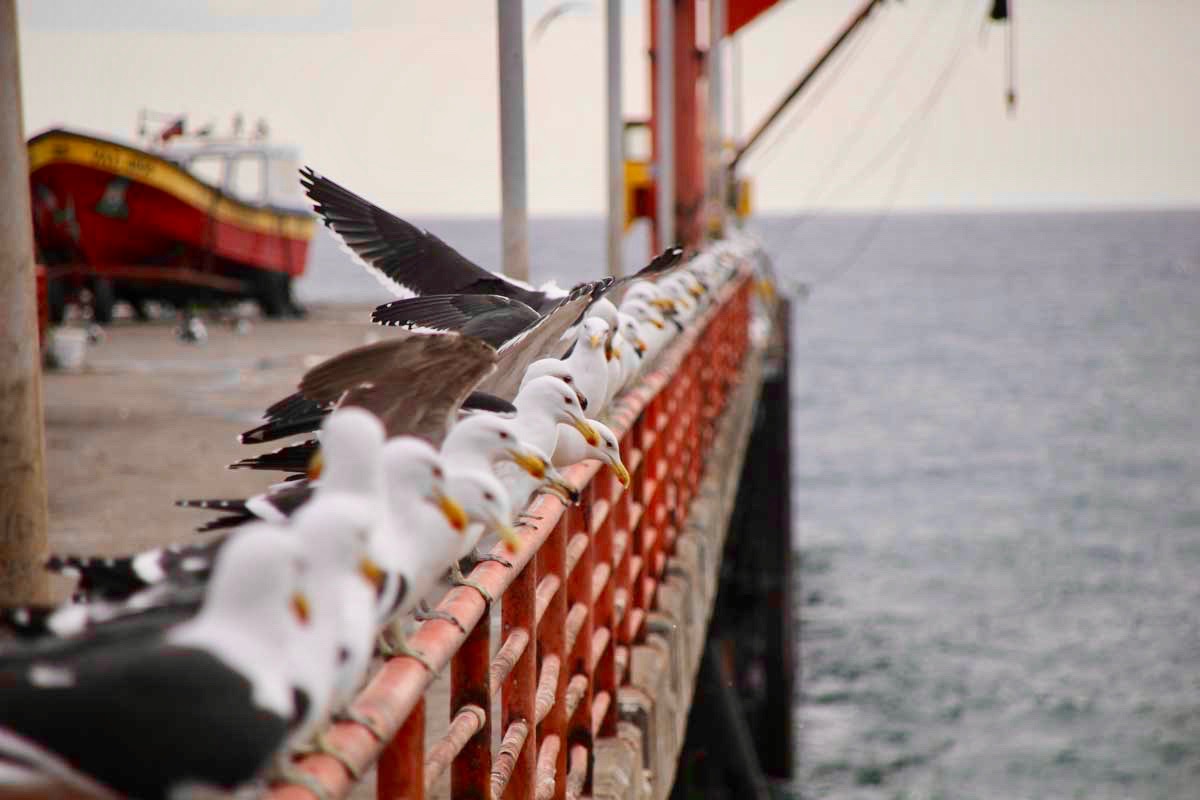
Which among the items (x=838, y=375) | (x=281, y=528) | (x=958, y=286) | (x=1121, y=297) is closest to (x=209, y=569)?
(x=281, y=528)

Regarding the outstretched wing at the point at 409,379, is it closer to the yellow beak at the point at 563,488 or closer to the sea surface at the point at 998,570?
the yellow beak at the point at 563,488

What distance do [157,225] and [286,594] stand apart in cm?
2218

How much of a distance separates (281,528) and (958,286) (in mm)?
96447

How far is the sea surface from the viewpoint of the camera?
53.8 ft

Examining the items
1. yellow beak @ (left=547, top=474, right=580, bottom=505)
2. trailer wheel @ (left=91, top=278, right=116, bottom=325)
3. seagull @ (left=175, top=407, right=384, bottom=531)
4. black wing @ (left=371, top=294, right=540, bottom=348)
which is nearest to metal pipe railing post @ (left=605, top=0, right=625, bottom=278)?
black wing @ (left=371, top=294, right=540, bottom=348)

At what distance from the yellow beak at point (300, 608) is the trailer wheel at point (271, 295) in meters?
23.1

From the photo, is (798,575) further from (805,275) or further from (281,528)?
(805,275)

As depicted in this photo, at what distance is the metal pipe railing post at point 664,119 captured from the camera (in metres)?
14.7

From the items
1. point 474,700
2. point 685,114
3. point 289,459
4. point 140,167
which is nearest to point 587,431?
point 289,459

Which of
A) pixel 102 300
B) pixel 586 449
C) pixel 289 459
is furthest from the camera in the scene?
pixel 102 300

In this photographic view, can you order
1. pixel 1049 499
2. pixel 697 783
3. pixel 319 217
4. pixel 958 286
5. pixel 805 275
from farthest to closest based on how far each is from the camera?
1. pixel 805 275
2. pixel 958 286
3. pixel 1049 499
4. pixel 697 783
5. pixel 319 217

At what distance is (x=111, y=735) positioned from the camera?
1.86 m

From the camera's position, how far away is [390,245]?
25.1 ft

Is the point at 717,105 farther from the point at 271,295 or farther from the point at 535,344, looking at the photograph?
the point at 535,344
